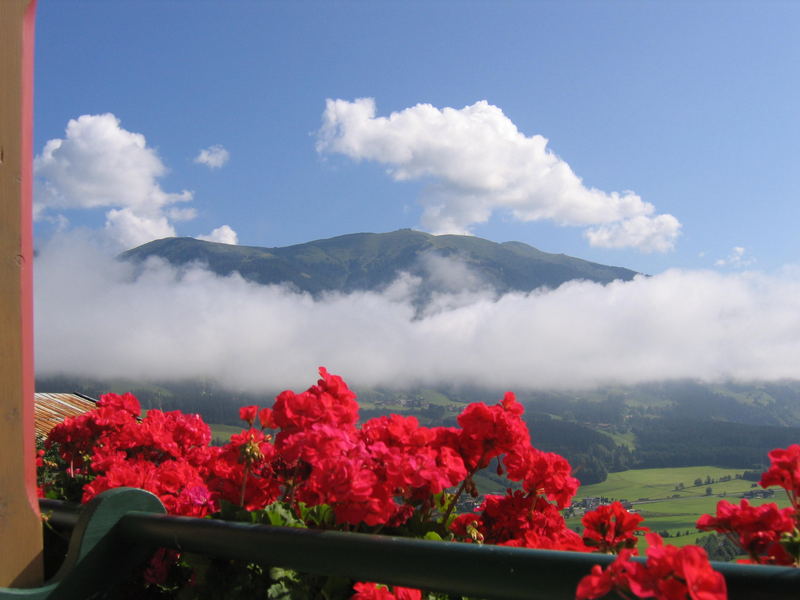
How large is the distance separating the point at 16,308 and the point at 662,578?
2.23 metres

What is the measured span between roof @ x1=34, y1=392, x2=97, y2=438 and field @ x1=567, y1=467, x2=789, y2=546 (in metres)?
102

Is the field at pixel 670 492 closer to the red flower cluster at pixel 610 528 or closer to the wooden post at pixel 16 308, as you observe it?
the red flower cluster at pixel 610 528

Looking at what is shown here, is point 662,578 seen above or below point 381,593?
above

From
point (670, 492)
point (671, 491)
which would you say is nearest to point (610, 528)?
point (670, 492)

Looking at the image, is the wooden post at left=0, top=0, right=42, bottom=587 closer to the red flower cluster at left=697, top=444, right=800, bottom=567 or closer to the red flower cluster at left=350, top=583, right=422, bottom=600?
the red flower cluster at left=350, top=583, right=422, bottom=600

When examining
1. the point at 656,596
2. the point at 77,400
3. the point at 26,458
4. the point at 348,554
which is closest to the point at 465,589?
the point at 348,554

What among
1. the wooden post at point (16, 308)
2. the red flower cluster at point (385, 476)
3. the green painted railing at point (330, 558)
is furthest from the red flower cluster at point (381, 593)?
the wooden post at point (16, 308)

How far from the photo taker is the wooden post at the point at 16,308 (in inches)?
88.8

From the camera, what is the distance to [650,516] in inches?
4712

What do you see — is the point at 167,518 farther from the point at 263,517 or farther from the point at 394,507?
the point at 394,507

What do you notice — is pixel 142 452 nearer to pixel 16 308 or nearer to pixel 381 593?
pixel 16 308

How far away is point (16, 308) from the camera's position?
7.47 ft

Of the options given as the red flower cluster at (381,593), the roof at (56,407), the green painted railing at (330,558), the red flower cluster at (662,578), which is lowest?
the roof at (56,407)

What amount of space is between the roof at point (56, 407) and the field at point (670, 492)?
4026 inches
